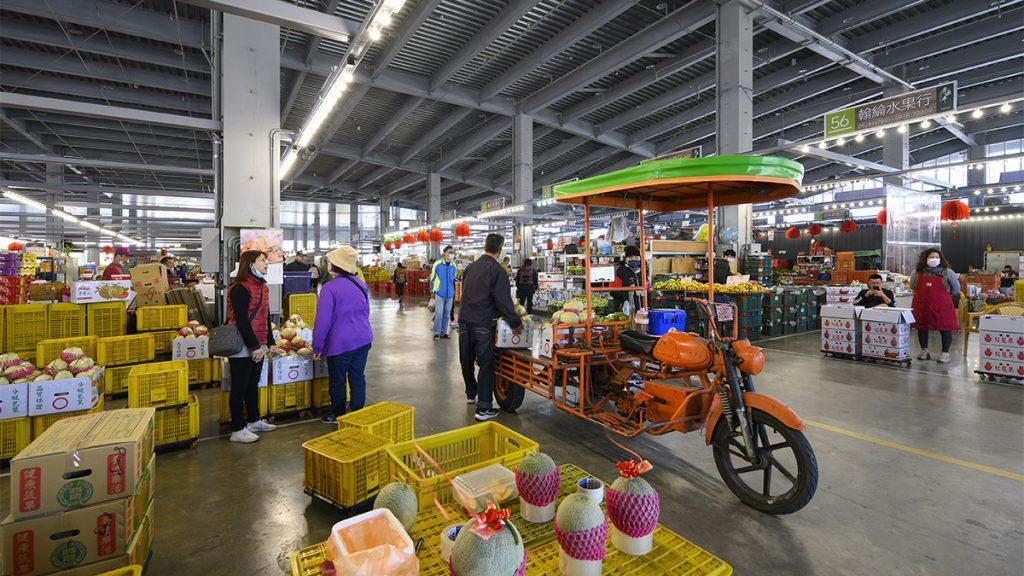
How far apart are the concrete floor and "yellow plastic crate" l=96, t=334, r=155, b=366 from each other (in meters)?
0.85

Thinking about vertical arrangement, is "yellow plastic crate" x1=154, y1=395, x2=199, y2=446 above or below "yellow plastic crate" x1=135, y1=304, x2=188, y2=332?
below

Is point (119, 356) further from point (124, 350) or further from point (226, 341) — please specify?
point (226, 341)

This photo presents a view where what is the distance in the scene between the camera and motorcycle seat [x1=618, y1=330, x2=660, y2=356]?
12.3 ft

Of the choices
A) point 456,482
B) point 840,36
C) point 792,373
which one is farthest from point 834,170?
point 456,482

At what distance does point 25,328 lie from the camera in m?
5.82

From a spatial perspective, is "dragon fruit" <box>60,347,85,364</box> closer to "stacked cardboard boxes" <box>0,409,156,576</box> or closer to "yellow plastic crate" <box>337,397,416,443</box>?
"stacked cardboard boxes" <box>0,409,156,576</box>

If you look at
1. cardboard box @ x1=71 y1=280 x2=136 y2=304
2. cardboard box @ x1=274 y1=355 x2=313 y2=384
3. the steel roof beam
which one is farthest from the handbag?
→ the steel roof beam

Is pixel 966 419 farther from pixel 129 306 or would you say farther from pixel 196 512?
pixel 129 306

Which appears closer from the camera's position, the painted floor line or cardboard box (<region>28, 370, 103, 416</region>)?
the painted floor line

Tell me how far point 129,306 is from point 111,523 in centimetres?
714

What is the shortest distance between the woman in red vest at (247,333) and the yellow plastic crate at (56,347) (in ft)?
8.19

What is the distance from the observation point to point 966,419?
188 inches

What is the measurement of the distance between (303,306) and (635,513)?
7487 millimetres

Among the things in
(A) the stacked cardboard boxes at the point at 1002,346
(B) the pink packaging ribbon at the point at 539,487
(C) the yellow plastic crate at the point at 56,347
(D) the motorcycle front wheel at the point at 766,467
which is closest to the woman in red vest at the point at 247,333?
(C) the yellow plastic crate at the point at 56,347
